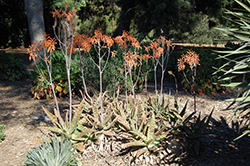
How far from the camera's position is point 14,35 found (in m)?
15.9

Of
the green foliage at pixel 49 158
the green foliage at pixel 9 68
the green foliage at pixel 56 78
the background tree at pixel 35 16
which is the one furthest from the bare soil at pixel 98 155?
the background tree at pixel 35 16

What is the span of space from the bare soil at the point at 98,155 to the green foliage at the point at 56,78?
0.81 ft

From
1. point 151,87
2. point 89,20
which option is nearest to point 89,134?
point 151,87

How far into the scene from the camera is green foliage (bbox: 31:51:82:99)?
5.59 m

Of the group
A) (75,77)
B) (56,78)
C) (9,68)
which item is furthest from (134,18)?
(56,78)

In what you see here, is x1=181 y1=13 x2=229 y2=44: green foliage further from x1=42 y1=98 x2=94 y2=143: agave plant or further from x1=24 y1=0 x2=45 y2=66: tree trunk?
x1=42 y1=98 x2=94 y2=143: agave plant

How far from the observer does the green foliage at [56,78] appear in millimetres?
5590

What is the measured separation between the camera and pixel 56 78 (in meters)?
5.52

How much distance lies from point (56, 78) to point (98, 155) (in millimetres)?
2858

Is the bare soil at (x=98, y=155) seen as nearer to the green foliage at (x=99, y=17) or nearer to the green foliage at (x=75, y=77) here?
the green foliage at (x=75, y=77)

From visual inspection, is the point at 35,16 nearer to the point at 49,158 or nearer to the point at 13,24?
the point at 49,158

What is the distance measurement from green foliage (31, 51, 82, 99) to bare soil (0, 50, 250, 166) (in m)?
0.25

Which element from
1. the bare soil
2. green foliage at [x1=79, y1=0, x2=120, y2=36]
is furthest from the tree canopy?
the bare soil

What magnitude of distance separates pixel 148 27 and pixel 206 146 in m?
12.5
